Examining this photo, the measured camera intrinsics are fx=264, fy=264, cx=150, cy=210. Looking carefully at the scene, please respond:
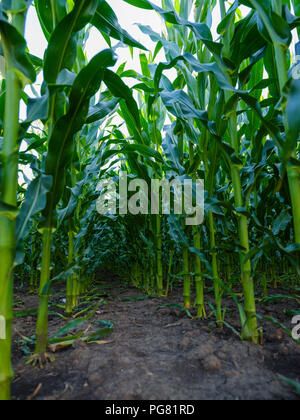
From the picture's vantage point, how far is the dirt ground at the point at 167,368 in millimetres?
700

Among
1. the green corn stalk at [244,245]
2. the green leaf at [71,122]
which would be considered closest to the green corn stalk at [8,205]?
the green leaf at [71,122]

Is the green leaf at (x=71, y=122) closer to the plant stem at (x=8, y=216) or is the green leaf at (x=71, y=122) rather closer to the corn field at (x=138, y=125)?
the corn field at (x=138, y=125)

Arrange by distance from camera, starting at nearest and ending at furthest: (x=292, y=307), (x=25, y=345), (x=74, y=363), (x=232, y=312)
Result: (x=74, y=363) → (x=25, y=345) → (x=232, y=312) → (x=292, y=307)

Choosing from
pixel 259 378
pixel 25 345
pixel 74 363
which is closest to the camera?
pixel 259 378

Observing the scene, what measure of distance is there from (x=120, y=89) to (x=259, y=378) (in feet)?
3.84

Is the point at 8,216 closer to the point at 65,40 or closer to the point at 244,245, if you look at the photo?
the point at 65,40

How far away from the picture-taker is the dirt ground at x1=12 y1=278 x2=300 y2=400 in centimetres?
70

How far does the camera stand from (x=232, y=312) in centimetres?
140

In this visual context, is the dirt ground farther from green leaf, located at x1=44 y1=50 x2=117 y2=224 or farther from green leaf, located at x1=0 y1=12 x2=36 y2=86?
green leaf, located at x1=0 y1=12 x2=36 y2=86

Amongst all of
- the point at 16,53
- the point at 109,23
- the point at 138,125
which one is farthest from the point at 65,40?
the point at 138,125

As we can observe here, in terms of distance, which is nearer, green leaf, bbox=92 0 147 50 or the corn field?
the corn field

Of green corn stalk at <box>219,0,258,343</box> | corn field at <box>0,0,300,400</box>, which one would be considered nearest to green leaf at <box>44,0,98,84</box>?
corn field at <box>0,0,300,400</box>

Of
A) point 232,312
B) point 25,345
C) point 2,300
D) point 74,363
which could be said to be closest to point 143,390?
point 74,363
